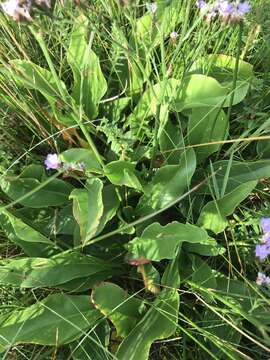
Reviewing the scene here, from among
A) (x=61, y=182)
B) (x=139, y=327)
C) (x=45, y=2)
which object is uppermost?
(x=45, y=2)

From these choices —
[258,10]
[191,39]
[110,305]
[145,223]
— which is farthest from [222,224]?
[191,39]

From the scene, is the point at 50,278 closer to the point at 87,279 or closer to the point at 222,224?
the point at 87,279

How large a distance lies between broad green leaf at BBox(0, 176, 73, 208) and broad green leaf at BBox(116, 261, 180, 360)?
0.26 m

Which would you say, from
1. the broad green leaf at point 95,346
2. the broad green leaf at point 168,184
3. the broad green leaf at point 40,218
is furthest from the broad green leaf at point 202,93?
the broad green leaf at point 95,346

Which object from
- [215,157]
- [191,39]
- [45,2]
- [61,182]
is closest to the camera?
[45,2]

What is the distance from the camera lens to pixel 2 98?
1027mm

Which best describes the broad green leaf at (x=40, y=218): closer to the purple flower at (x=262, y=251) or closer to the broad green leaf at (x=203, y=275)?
the broad green leaf at (x=203, y=275)

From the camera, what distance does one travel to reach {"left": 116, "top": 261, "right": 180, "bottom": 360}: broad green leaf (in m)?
0.82

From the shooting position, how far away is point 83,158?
922 mm

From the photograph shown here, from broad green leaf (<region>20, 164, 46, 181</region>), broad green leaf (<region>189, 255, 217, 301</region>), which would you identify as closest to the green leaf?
broad green leaf (<region>189, 255, 217, 301</region>)

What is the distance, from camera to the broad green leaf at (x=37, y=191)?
0.91 meters

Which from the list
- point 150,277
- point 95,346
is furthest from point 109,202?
point 95,346

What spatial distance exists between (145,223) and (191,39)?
0.50 metres

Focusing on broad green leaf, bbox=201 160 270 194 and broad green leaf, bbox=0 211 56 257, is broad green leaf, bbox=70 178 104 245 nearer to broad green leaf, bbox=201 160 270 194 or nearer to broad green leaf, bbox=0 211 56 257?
broad green leaf, bbox=0 211 56 257
